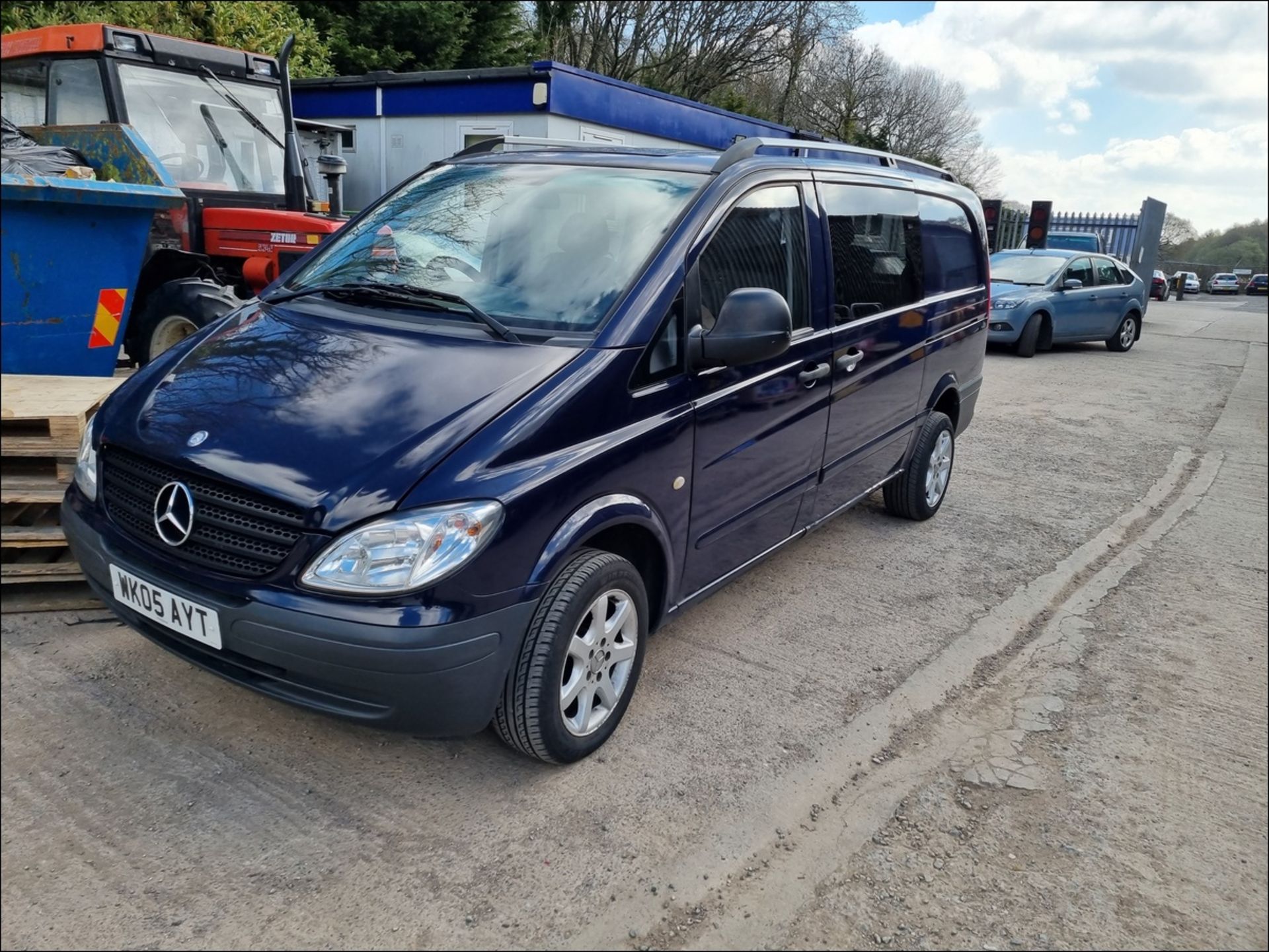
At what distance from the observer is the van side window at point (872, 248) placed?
4.22 m

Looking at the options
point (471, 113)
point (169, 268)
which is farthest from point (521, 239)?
point (471, 113)

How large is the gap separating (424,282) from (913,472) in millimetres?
3212

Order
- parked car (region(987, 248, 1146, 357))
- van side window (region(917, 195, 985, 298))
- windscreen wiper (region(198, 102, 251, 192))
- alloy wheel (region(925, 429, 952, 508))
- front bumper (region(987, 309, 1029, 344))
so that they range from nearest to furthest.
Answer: van side window (region(917, 195, 985, 298)), alloy wheel (region(925, 429, 952, 508)), windscreen wiper (region(198, 102, 251, 192)), front bumper (region(987, 309, 1029, 344)), parked car (region(987, 248, 1146, 357))

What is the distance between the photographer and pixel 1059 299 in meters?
14.1

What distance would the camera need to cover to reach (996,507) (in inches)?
244

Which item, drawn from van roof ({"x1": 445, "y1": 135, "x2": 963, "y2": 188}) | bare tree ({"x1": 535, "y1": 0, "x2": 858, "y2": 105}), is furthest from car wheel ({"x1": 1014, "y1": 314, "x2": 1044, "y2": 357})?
bare tree ({"x1": 535, "y1": 0, "x2": 858, "y2": 105})

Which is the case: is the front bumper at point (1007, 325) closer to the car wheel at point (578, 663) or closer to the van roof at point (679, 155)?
the van roof at point (679, 155)

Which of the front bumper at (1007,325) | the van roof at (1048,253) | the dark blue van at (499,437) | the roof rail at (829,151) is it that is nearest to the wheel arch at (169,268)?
the dark blue van at (499,437)

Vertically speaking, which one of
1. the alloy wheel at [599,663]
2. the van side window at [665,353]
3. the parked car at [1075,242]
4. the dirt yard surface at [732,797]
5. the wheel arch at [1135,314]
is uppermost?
the parked car at [1075,242]

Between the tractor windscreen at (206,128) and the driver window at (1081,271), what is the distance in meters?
11.7

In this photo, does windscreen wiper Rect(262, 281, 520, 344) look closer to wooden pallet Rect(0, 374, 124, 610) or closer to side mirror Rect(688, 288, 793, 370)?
side mirror Rect(688, 288, 793, 370)

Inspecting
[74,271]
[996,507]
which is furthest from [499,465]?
[996,507]

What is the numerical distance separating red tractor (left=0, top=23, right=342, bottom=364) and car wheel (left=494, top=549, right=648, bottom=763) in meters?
4.07

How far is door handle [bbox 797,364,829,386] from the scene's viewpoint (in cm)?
387
